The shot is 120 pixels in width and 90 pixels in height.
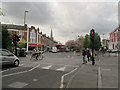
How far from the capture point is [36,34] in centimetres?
5019

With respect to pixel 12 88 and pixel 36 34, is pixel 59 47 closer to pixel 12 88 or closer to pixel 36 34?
pixel 36 34

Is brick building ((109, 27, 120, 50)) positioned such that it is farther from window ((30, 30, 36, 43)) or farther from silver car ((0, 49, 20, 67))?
silver car ((0, 49, 20, 67))

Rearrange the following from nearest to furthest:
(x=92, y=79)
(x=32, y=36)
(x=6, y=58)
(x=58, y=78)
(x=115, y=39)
Answer: 1. (x=92, y=79)
2. (x=58, y=78)
3. (x=6, y=58)
4. (x=32, y=36)
5. (x=115, y=39)

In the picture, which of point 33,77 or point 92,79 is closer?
point 92,79

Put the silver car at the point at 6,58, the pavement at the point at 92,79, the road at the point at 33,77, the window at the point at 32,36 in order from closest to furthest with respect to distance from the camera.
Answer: the pavement at the point at 92,79 < the road at the point at 33,77 < the silver car at the point at 6,58 < the window at the point at 32,36

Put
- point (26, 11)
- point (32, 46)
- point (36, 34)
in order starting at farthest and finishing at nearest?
point (36, 34) < point (32, 46) < point (26, 11)

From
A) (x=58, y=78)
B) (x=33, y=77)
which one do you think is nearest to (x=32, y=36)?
(x=33, y=77)

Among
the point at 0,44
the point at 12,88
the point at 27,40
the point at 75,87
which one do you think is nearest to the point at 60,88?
the point at 75,87

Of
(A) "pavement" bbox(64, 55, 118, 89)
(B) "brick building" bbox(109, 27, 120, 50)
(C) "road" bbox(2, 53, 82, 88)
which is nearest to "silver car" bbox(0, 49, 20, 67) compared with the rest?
(C) "road" bbox(2, 53, 82, 88)

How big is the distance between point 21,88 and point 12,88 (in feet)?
1.13

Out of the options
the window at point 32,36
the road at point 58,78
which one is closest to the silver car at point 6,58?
the road at point 58,78

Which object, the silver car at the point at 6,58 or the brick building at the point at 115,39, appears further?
the brick building at the point at 115,39

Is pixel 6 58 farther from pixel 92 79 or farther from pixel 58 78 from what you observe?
pixel 92 79

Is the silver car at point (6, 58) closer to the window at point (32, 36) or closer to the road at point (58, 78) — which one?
the road at point (58, 78)
